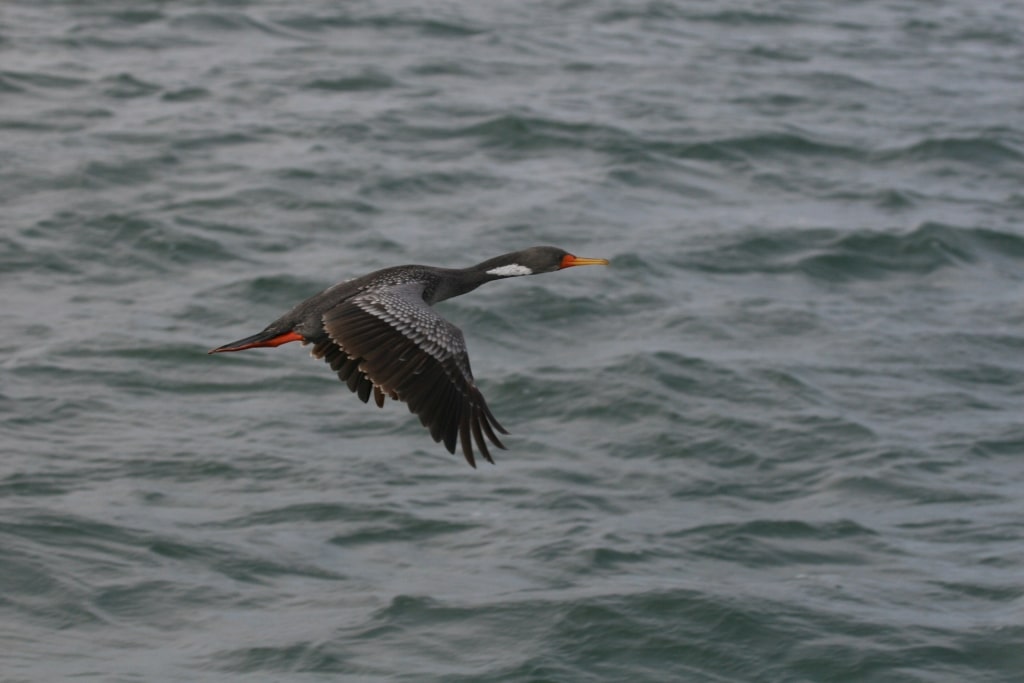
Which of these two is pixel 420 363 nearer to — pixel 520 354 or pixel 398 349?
pixel 398 349

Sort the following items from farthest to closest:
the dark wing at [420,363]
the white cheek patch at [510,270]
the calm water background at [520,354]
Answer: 1. the calm water background at [520,354]
2. the white cheek patch at [510,270]
3. the dark wing at [420,363]

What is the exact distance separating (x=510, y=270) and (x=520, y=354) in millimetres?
4962

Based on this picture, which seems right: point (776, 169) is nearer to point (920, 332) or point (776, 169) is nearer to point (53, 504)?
point (920, 332)

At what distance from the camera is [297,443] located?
12703mm

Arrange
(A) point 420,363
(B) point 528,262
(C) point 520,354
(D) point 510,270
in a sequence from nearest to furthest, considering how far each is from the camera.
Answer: (A) point 420,363, (D) point 510,270, (B) point 528,262, (C) point 520,354

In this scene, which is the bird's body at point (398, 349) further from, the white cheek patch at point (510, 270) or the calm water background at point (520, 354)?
the calm water background at point (520, 354)

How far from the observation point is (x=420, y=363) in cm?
807

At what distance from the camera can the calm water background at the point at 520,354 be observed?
35.5 feet

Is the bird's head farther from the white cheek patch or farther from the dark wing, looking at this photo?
the dark wing

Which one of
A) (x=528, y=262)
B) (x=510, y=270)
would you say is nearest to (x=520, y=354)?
(x=528, y=262)

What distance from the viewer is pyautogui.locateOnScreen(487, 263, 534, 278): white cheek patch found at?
368 inches

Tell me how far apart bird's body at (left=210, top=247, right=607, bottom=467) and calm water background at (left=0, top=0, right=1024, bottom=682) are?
2.55m

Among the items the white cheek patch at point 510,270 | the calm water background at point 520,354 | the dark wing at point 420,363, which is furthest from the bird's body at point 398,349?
the calm water background at point 520,354

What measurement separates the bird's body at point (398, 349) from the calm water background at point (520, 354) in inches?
100
